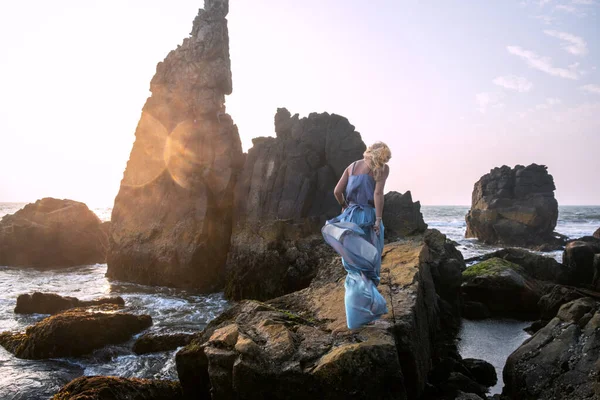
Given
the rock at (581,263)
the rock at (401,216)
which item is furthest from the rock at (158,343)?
the rock at (581,263)

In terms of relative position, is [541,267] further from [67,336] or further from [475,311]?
[67,336]

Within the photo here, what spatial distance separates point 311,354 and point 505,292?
35.1 ft

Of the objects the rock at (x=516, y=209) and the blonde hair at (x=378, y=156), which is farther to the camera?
the rock at (x=516, y=209)

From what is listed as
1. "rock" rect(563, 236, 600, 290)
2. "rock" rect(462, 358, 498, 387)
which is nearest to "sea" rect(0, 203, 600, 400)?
"rock" rect(462, 358, 498, 387)

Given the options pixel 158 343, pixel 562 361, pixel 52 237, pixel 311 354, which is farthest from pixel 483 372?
pixel 52 237

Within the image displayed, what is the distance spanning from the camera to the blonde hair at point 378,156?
20.4 ft

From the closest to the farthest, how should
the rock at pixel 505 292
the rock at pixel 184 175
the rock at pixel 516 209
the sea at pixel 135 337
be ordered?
the sea at pixel 135 337 < the rock at pixel 505 292 < the rock at pixel 184 175 < the rock at pixel 516 209

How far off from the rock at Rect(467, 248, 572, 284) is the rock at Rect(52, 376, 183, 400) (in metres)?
14.9

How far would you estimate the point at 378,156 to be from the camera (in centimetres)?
621

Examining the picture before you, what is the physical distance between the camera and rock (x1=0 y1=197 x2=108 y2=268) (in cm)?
3064

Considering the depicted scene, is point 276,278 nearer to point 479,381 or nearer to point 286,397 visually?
point 479,381

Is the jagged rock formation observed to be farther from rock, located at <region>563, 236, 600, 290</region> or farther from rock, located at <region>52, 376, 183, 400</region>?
rock, located at <region>52, 376, 183, 400</region>

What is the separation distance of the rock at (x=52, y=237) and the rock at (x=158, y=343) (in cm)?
2464

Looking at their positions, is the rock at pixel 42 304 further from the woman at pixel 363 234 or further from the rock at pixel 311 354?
the woman at pixel 363 234
